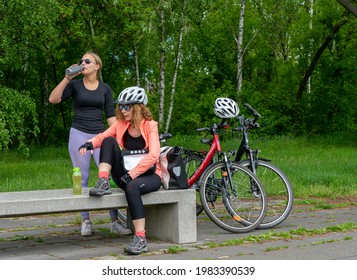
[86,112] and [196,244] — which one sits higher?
[86,112]

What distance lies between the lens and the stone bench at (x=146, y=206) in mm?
7121

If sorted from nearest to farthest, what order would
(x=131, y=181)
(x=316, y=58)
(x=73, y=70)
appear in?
(x=131, y=181) → (x=73, y=70) → (x=316, y=58)

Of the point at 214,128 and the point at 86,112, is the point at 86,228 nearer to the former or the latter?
the point at 86,112

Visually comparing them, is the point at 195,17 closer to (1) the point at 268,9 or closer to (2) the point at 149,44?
(2) the point at 149,44

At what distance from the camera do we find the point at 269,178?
9.27 metres

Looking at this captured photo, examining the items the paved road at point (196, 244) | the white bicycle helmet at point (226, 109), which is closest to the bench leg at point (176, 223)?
the paved road at point (196, 244)

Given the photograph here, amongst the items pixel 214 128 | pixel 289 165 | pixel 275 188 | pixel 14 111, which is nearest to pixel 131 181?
pixel 214 128

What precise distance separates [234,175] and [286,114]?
2932 centimetres

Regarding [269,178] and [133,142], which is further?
[269,178]

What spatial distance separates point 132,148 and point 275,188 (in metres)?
2.32

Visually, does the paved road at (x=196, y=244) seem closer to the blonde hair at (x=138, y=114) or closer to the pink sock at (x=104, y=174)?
the pink sock at (x=104, y=174)

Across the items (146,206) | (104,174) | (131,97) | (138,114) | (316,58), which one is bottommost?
(146,206)

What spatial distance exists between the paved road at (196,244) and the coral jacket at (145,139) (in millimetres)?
776
